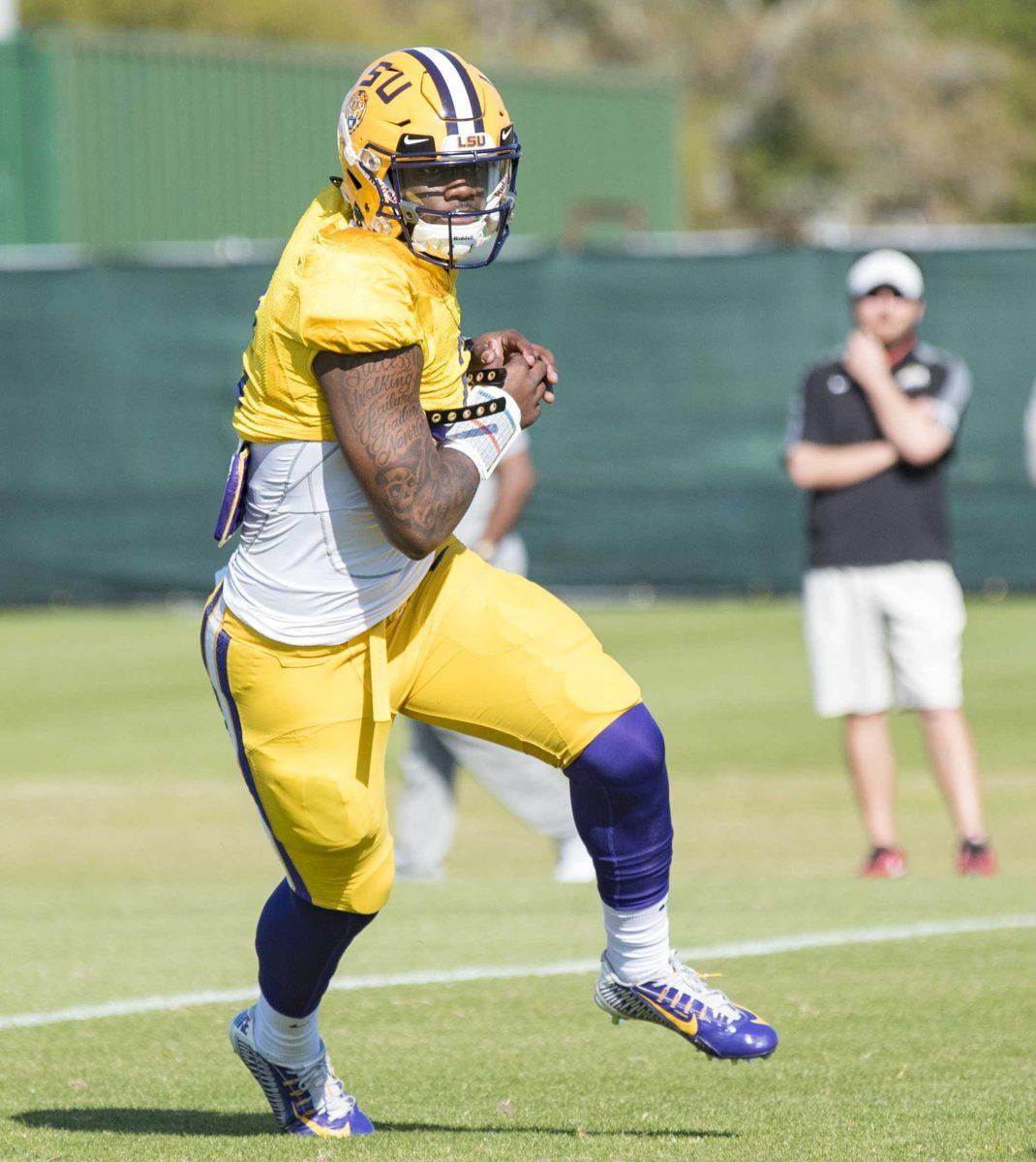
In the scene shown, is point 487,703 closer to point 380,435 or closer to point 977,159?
point 380,435

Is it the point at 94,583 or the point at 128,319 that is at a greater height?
the point at 128,319

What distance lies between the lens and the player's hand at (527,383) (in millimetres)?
→ 4676

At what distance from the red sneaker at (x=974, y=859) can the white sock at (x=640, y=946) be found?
4.03m

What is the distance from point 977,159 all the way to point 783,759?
50.9 metres

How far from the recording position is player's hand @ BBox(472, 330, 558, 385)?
4750 millimetres

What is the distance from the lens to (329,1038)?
5.79m

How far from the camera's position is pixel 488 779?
8.20 metres

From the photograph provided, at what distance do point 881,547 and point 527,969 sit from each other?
9.77 ft

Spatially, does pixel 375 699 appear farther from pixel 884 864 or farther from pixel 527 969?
pixel 884 864

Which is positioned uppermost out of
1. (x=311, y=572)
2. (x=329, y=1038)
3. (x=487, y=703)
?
(x=311, y=572)

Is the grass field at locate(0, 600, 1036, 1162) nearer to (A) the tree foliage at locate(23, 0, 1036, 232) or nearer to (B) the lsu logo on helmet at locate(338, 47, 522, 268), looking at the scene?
(B) the lsu logo on helmet at locate(338, 47, 522, 268)

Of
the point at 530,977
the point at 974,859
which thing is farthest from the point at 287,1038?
the point at 974,859

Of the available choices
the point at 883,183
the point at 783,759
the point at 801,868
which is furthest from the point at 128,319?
the point at 883,183

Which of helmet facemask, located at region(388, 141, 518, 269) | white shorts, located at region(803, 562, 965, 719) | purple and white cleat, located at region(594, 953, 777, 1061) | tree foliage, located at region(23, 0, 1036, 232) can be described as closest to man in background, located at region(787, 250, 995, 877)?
white shorts, located at region(803, 562, 965, 719)
